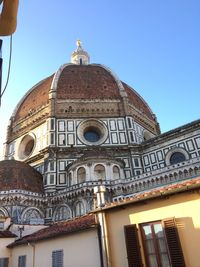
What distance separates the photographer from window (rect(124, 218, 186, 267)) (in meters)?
6.70

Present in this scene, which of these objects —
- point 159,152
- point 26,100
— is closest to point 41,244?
point 159,152

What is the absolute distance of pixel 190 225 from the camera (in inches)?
267

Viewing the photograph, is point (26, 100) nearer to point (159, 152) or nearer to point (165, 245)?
point (159, 152)

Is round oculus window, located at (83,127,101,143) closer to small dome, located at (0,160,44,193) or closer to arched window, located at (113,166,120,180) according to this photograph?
arched window, located at (113,166,120,180)

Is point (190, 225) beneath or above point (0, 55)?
beneath

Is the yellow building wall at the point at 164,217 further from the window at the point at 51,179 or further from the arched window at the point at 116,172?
the window at the point at 51,179

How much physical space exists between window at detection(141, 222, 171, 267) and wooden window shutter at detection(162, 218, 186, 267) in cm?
21

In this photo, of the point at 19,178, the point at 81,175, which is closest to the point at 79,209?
the point at 81,175

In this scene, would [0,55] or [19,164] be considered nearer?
[0,55]

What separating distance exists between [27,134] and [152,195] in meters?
25.7

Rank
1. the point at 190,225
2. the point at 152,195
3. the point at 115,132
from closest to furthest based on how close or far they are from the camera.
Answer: the point at 190,225 < the point at 152,195 < the point at 115,132

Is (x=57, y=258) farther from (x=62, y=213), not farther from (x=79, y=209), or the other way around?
(x=62, y=213)

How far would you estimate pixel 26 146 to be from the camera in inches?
1235

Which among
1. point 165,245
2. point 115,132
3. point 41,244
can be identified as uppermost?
point 115,132
